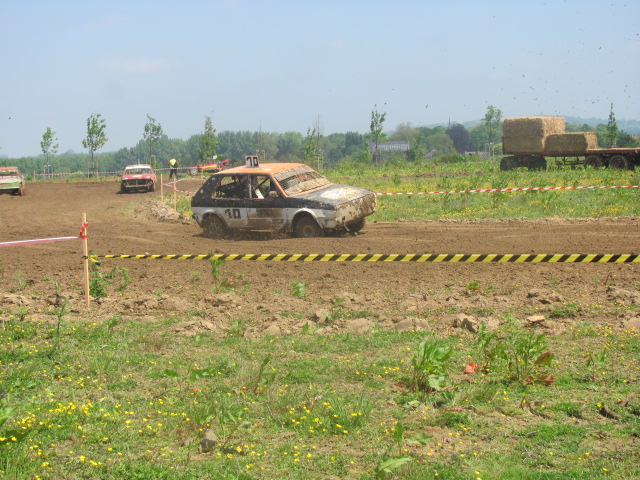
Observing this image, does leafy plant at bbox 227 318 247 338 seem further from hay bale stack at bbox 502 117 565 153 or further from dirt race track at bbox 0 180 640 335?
hay bale stack at bbox 502 117 565 153

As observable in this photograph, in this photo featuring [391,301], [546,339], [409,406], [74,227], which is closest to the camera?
[409,406]

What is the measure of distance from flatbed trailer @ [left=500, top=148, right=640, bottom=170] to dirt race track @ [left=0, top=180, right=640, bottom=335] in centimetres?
1734

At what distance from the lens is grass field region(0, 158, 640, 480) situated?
4.92 m

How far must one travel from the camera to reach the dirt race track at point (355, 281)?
897cm

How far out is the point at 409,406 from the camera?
5992 mm

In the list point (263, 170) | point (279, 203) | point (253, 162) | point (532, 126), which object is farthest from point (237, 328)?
point (532, 126)

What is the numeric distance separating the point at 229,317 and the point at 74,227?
12250 mm

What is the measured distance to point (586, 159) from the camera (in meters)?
33.9

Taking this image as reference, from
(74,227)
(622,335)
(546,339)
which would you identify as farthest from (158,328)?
(74,227)

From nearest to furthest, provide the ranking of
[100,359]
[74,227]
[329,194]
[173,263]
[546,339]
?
[100,359] < [546,339] < [173,263] < [329,194] < [74,227]

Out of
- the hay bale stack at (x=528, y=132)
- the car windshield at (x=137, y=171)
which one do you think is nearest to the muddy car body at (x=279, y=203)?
the car windshield at (x=137, y=171)

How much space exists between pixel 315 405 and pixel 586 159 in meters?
31.3

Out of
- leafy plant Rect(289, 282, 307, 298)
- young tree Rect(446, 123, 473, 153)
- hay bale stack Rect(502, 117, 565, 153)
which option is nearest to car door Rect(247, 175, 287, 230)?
leafy plant Rect(289, 282, 307, 298)

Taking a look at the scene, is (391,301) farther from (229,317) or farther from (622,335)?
(622,335)
